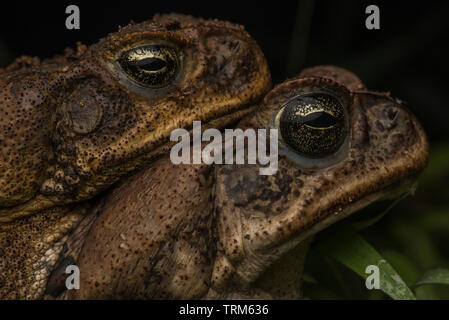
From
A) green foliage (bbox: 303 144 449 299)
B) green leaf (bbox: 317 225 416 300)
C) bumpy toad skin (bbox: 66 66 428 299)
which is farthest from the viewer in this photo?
green foliage (bbox: 303 144 449 299)

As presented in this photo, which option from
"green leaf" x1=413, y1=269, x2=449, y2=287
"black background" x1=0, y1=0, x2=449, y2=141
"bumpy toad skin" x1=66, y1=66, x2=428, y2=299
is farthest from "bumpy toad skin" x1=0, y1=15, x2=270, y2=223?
"black background" x1=0, y1=0, x2=449, y2=141

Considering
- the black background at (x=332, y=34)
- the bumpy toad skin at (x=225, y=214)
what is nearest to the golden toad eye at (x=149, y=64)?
the bumpy toad skin at (x=225, y=214)

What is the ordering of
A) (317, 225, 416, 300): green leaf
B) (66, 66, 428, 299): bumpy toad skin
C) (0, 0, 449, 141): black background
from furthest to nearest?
(0, 0, 449, 141): black background, (317, 225, 416, 300): green leaf, (66, 66, 428, 299): bumpy toad skin

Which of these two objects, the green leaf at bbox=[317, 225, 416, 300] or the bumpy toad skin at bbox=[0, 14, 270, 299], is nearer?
the bumpy toad skin at bbox=[0, 14, 270, 299]

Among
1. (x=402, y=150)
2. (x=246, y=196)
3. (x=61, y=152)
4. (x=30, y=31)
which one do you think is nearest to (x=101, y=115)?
(x=61, y=152)

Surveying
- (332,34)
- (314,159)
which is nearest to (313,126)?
A: (314,159)

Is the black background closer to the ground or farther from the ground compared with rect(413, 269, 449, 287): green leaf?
farther from the ground

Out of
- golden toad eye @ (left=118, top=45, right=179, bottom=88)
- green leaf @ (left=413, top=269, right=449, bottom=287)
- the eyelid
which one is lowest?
green leaf @ (left=413, top=269, right=449, bottom=287)

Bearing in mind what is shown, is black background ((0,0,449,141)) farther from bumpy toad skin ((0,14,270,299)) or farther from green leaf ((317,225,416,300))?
bumpy toad skin ((0,14,270,299))

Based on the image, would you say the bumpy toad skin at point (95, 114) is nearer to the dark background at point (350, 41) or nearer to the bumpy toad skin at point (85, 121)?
the bumpy toad skin at point (85, 121)
